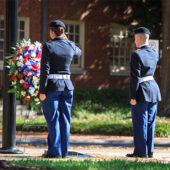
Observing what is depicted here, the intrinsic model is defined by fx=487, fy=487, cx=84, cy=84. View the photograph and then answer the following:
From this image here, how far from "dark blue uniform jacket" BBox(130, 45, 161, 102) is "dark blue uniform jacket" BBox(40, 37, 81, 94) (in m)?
1.06

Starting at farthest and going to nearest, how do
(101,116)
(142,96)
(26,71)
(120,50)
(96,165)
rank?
(120,50), (101,116), (26,71), (142,96), (96,165)

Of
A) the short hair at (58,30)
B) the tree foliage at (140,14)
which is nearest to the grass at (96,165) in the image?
the short hair at (58,30)

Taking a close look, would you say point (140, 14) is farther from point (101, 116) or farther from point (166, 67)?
point (101, 116)

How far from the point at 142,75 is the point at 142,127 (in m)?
0.83

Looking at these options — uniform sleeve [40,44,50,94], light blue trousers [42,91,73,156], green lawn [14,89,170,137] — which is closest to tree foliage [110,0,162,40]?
green lawn [14,89,170,137]

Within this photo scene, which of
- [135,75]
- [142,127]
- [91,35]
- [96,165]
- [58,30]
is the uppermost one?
[91,35]

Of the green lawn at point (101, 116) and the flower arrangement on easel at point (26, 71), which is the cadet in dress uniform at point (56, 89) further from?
the green lawn at point (101, 116)

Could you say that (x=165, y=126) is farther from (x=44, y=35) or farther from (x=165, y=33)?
(x=44, y=35)

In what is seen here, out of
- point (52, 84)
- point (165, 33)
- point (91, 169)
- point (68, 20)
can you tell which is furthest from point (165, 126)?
point (68, 20)

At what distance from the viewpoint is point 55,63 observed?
7305mm

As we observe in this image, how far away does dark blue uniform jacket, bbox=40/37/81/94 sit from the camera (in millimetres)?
7215

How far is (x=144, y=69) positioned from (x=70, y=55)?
1244mm

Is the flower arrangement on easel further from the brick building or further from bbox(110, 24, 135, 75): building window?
bbox(110, 24, 135, 75): building window

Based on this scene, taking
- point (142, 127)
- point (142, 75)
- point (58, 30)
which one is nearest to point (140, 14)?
point (142, 75)
